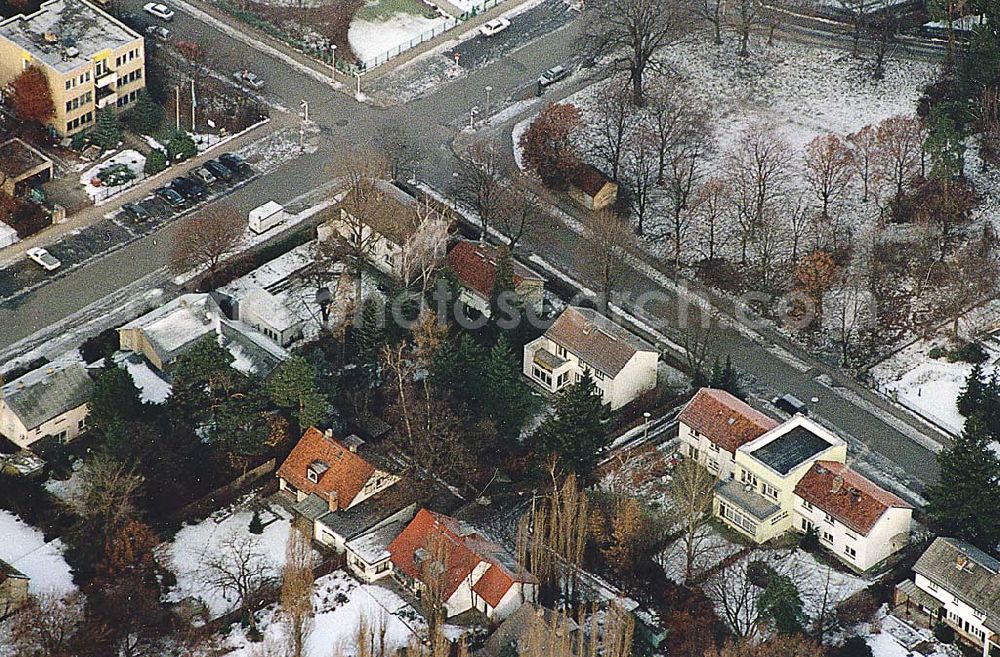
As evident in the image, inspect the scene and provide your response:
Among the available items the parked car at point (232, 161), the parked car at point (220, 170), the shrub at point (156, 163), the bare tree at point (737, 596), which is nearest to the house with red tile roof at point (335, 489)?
the bare tree at point (737, 596)

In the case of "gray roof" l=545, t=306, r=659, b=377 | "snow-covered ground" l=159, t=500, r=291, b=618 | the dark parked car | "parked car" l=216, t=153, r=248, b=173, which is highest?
"gray roof" l=545, t=306, r=659, b=377

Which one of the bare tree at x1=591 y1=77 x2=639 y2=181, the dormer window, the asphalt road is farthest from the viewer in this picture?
the bare tree at x1=591 y1=77 x2=639 y2=181

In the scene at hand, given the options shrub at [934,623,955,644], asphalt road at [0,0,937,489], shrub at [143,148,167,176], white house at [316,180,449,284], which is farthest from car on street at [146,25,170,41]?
shrub at [934,623,955,644]

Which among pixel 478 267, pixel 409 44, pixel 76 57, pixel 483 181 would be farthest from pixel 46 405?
pixel 409 44

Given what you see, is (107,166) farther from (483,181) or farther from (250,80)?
(483,181)

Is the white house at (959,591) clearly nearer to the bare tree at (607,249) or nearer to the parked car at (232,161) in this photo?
the bare tree at (607,249)

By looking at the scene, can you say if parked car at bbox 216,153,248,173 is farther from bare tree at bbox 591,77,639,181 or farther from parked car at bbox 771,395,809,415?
parked car at bbox 771,395,809,415

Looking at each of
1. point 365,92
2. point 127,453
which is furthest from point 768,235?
point 127,453
